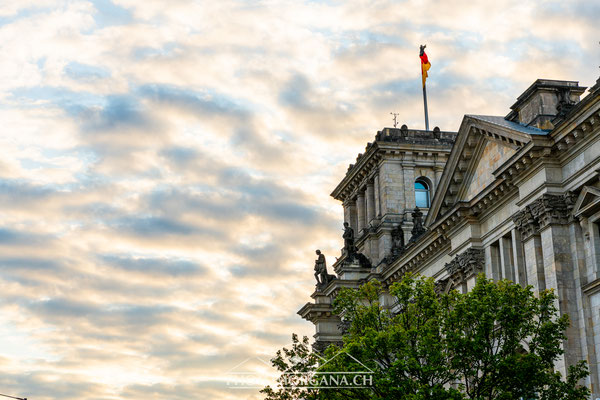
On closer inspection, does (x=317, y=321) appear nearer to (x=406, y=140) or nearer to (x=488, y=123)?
(x=406, y=140)

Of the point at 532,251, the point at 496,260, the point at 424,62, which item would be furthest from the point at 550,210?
the point at 424,62

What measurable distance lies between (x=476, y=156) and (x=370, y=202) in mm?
24815

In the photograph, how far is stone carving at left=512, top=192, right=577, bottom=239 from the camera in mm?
34938

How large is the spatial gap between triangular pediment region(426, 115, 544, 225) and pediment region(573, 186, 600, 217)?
3.79 m

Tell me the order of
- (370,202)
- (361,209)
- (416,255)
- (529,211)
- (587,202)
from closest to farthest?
(587,202) → (529,211) → (416,255) → (370,202) → (361,209)

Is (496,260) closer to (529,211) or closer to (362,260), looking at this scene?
(529,211)

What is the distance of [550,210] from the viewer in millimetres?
35125

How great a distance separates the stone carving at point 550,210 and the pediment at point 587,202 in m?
0.43

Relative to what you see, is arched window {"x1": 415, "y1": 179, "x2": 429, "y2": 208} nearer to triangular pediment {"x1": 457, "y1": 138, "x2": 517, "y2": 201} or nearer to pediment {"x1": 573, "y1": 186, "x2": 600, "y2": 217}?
triangular pediment {"x1": 457, "y1": 138, "x2": 517, "y2": 201}

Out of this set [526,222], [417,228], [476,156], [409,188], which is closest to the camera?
[526,222]

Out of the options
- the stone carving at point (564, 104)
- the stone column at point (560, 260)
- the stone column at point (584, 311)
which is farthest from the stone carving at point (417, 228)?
the stone column at point (584, 311)

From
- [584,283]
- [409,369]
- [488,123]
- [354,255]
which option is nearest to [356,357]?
[409,369]

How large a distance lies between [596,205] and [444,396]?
9143mm

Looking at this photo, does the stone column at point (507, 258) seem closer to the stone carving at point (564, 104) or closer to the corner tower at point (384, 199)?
the stone carving at point (564, 104)
